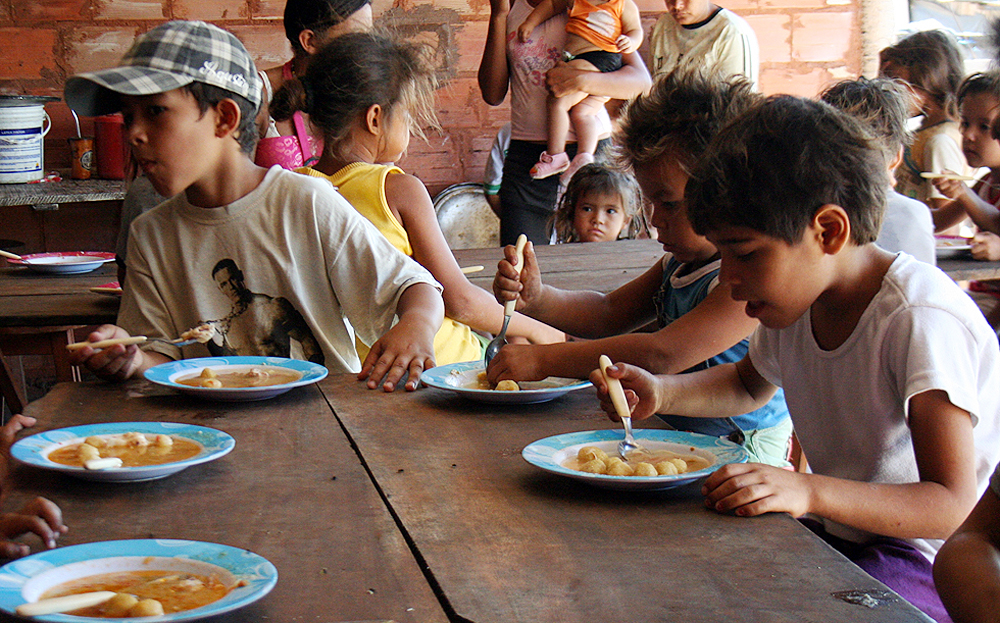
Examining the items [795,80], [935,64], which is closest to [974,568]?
[935,64]

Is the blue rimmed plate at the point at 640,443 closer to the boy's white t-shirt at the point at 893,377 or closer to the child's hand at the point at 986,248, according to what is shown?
the boy's white t-shirt at the point at 893,377

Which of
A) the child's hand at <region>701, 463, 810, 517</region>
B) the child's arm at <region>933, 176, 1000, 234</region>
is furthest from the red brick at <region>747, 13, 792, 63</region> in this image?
the child's hand at <region>701, 463, 810, 517</region>

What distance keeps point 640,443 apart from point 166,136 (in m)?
1.15

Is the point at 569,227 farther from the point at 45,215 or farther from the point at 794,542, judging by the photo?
the point at 794,542

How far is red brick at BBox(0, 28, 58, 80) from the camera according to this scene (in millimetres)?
4750

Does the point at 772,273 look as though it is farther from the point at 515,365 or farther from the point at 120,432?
the point at 120,432

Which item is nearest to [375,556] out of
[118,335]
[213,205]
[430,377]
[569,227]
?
[430,377]

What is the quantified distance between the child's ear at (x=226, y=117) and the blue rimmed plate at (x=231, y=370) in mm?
500

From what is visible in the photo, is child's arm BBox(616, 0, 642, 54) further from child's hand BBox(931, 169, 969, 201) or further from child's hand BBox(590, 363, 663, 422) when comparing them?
child's hand BBox(590, 363, 663, 422)

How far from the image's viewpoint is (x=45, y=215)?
4734mm

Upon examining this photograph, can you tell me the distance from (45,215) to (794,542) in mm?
4619

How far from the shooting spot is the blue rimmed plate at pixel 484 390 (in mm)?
1509

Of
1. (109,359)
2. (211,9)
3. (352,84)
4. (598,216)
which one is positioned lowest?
(598,216)

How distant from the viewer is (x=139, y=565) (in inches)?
35.2
